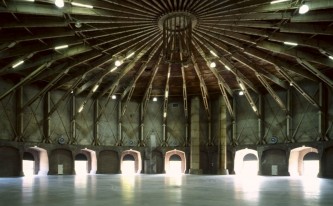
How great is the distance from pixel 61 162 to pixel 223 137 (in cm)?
1931

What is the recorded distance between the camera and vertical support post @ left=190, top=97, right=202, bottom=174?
41.8 metres

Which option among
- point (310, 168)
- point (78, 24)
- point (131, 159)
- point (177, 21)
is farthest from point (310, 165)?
point (78, 24)

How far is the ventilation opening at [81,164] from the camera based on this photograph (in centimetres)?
4269

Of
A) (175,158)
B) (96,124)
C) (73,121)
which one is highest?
(73,121)

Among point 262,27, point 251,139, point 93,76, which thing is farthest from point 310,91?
point 93,76

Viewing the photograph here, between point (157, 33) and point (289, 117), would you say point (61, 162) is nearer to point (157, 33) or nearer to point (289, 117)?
point (157, 33)

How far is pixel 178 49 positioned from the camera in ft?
78.5

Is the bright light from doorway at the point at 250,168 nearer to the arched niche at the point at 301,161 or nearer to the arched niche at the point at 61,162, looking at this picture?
the arched niche at the point at 301,161

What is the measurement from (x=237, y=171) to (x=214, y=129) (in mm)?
5942

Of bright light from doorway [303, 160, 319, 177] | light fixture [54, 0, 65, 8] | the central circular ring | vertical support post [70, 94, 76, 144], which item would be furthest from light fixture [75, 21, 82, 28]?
bright light from doorway [303, 160, 319, 177]

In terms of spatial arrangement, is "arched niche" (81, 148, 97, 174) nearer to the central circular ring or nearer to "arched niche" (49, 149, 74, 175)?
"arched niche" (49, 149, 74, 175)

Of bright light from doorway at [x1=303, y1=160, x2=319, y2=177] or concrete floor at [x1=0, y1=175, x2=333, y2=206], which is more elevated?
concrete floor at [x1=0, y1=175, x2=333, y2=206]

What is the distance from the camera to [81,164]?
4344 cm

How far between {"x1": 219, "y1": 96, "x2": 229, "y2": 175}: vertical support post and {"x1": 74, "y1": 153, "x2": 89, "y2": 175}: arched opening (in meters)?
16.8
